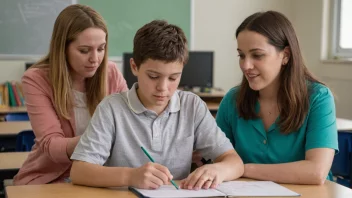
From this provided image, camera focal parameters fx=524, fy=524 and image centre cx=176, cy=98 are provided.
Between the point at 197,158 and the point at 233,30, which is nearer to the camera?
the point at 197,158

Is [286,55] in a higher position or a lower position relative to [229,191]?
higher

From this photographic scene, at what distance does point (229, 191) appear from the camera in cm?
151

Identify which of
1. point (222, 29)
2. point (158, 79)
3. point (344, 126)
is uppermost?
point (158, 79)

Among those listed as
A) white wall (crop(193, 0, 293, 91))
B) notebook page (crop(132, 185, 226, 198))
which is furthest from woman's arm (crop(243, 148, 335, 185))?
white wall (crop(193, 0, 293, 91))

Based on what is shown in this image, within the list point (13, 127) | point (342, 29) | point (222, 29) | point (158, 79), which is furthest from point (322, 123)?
point (222, 29)

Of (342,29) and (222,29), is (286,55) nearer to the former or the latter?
(342,29)

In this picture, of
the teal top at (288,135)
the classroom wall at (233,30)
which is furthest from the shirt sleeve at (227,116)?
the classroom wall at (233,30)

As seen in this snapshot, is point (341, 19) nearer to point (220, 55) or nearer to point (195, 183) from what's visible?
point (220, 55)

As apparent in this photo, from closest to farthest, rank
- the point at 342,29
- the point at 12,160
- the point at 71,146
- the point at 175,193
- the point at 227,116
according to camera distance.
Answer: the point at 175,193
the point at 71,146
the point at 227,116
the point at 12,160
the point at 342,29

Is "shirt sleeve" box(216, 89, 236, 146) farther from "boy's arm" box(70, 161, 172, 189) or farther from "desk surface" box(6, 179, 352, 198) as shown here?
"boy's arm" box(70, 161, 172, 189)

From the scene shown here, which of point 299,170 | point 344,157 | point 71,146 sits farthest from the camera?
point 344,157

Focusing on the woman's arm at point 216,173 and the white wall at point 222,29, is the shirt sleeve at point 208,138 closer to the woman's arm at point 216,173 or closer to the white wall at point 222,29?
the woman's arm at point 216,173

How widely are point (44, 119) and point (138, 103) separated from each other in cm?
43

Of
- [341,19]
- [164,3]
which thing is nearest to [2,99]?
[164,3]
